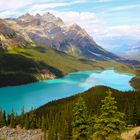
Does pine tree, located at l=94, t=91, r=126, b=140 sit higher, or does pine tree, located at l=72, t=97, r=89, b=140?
pine tree, located at l=94, t=91, r=126, b=140

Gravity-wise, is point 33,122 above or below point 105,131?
below

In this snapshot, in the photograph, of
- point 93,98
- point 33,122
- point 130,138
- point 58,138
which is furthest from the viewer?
point 93,98

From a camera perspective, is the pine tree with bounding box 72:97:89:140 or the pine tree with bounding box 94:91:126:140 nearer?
the pine tree with bounding box 94:91:126:140

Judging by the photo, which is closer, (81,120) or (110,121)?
(110,121)

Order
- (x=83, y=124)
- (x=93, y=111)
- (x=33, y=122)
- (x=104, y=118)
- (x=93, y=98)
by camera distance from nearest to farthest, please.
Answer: (x=104, y=118) → (x=83, y=124) → (x=33, y=122) → (x=93, y=111) → (x=93, y=98)

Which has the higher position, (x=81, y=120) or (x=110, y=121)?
(x=110, y=121)

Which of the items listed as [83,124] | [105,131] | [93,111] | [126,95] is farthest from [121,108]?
[105,131]

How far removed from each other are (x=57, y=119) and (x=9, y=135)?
19.7m

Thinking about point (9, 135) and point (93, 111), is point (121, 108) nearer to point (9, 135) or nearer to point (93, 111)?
point (93, 111)

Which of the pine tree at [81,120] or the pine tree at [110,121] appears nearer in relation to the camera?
the pine tree at [110,121]

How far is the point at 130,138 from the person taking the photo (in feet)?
289

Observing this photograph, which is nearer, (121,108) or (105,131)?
(105,131)

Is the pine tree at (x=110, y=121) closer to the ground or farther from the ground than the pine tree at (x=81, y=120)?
farther from the ground

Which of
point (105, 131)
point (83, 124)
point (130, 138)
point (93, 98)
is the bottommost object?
point (93, 98)
